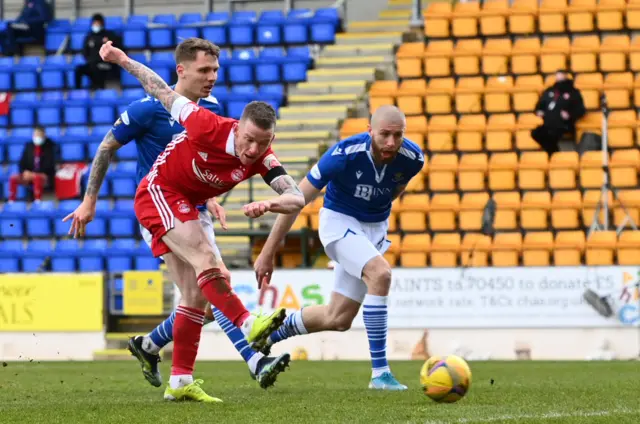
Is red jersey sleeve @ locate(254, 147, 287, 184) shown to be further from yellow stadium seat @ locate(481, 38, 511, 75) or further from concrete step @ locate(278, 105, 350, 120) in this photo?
concrete step @ locate(278, 105, 350, 120)

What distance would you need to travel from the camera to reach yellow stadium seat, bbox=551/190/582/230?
18.3 m

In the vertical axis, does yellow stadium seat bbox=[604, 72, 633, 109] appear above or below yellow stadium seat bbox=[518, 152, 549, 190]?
above

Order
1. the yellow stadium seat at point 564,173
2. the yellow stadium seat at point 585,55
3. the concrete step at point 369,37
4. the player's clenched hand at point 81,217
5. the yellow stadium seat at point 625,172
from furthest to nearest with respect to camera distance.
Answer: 1. the concrete step at point 369,37
2. the yellow stadium seat at point 585,55
3. the yellow stadium seat at point 564,173
4. the yellow stadium seat at point 625,172
5. the player's clenched hand at point 81,217

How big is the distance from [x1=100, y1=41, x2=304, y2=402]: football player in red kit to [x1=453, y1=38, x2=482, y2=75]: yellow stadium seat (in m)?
14.0

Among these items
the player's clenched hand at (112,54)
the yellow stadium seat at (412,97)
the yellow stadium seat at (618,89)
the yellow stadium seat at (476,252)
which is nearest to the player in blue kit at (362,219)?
the player's clenched hand at (112,54)

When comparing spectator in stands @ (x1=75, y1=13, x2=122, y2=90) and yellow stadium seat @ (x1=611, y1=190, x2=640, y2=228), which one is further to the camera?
spectator in stands @ (x1=75, y1=13, x2=122, y2=90)

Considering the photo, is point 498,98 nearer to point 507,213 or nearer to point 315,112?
point 507,213

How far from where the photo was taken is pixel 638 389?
28.3 feet

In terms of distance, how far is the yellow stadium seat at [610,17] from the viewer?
21.5 m

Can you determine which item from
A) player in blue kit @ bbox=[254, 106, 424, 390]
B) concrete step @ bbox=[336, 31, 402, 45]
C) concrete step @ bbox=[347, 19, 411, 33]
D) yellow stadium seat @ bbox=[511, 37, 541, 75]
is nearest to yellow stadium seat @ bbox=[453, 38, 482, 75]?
yellow stadium seat @ bbox=[511, 37, 541, 75]

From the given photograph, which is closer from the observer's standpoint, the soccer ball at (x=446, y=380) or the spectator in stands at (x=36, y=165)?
the soccer ball at (x=446, y=380)

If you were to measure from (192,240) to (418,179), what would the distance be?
1204 centimetres

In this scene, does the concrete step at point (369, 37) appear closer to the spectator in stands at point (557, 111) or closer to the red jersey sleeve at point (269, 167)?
the spectator in stands at point (557, 111)

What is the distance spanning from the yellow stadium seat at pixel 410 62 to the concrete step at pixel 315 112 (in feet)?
3.91
